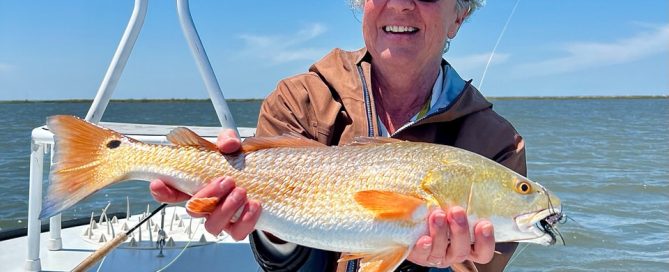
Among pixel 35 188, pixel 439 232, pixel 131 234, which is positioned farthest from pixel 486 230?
pixel 131 234

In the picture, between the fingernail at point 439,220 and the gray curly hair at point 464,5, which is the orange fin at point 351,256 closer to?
the fingernail at point 439,220

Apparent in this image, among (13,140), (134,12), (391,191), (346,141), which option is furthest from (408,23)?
(13,140)

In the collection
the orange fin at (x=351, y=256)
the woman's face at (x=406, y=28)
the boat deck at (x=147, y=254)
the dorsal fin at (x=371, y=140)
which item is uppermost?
the woman's face at (x=406, y=28)

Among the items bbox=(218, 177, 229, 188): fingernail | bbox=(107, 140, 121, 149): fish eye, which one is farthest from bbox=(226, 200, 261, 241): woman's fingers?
bbox=(107, 140, 121, 149): fish eye

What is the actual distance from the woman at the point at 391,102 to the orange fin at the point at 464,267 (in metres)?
0.13

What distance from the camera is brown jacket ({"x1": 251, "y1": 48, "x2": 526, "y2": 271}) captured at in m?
2.77

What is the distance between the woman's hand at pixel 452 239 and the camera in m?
2.23

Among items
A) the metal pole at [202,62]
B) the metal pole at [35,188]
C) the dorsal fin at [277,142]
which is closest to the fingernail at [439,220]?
the dorsal fin at [277,142]

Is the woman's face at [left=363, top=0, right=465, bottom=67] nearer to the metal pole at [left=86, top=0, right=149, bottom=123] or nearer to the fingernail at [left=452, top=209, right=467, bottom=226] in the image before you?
the fingernail at [left=452, top=209, right=467, bottom=226]

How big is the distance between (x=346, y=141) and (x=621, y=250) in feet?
31.6

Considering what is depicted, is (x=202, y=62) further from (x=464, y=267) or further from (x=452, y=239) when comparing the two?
(x=452, y=239)

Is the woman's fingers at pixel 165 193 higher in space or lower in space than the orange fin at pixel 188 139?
lower

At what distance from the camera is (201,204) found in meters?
2.36

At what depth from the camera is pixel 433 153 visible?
7.97 ft
